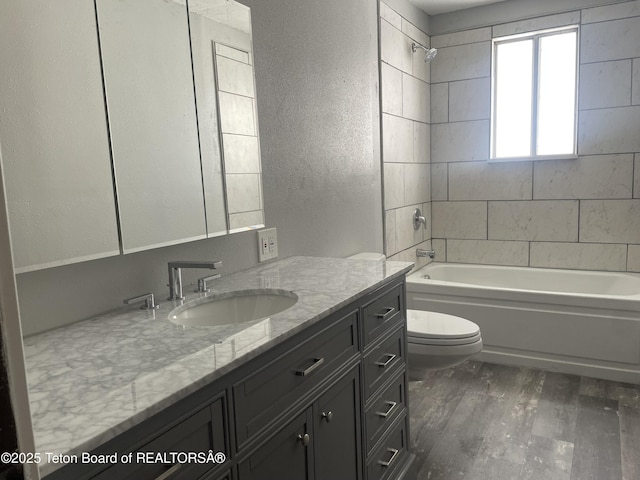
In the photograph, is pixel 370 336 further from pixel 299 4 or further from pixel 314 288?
pixel 299 4

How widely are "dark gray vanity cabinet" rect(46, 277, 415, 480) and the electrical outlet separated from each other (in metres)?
0.55

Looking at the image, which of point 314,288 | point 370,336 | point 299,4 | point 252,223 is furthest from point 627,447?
point 299,4

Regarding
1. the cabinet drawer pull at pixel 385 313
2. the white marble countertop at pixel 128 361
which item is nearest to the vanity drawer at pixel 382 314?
the cabinet drawer pull at pixel 385 313

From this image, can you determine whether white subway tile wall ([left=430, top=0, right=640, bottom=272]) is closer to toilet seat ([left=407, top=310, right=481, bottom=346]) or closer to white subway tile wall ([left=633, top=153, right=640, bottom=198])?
white subway tile wall ([left=633, top=153, right=640, bottom=198])

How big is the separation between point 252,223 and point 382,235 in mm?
1448

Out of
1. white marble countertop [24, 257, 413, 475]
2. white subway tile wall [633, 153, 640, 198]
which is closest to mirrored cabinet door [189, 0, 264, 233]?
white marble countertop [24, 257, 413, 475]

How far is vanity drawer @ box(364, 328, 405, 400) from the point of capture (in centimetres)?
165

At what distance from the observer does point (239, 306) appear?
5.35 feet

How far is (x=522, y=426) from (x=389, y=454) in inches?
35.3

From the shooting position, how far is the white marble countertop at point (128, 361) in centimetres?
76

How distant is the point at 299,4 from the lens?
225 cm

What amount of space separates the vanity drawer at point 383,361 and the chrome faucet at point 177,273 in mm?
606

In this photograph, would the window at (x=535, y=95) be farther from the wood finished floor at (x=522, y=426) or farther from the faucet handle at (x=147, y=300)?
the faucet handle at (x=147, y=300)

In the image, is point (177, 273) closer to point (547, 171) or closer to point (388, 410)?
point (388, 410)
